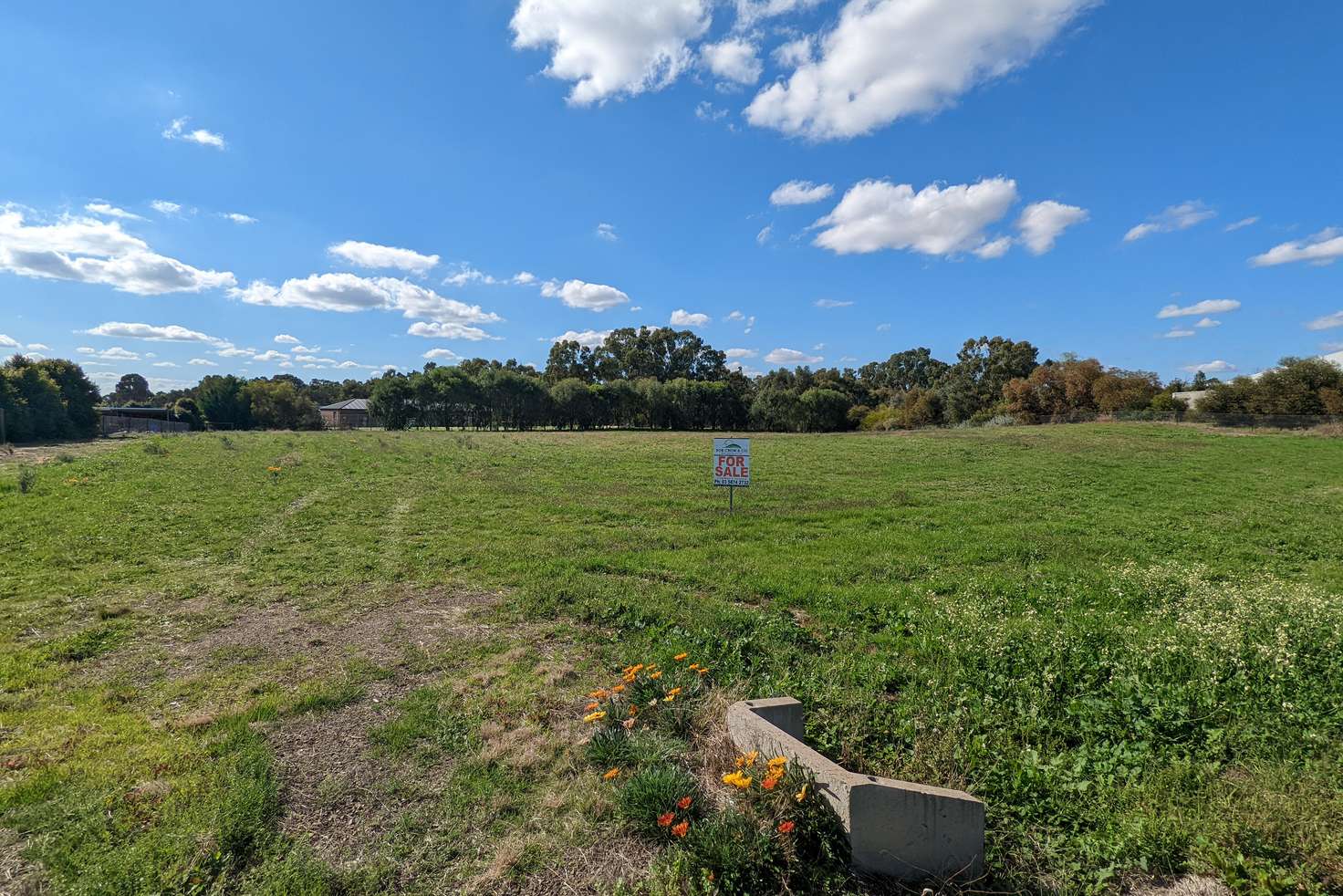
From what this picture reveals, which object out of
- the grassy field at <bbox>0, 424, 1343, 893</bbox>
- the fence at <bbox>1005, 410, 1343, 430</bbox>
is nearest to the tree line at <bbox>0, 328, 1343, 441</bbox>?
the fence at <bbox>1005, 410, 1343, 430</bbox>

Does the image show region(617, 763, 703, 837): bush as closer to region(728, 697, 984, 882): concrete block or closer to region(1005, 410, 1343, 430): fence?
region(728, 697, 984, 882): concrete block

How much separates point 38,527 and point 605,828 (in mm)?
13286

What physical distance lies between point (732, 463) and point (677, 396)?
6675cm

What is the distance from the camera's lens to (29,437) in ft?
146

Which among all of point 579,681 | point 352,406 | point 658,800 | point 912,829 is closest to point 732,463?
point 579,681

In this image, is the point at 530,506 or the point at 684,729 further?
the point at 530,506

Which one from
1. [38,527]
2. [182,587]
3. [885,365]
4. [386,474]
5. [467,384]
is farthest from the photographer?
[885,365]

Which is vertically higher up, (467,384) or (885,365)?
(885,365)

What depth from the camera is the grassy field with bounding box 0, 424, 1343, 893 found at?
112 inches

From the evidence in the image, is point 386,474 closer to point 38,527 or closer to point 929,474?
point 38,527

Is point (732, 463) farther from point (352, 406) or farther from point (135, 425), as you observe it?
point (352, 406)

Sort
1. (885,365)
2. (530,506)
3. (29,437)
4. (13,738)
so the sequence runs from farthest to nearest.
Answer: (885,365), (29,437), (530,506), (13,738)

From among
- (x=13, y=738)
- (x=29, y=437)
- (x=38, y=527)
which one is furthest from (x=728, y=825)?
(x=29, y=437)

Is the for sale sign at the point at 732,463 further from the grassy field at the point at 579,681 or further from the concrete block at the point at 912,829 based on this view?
the concrete block at the point at 912,829
